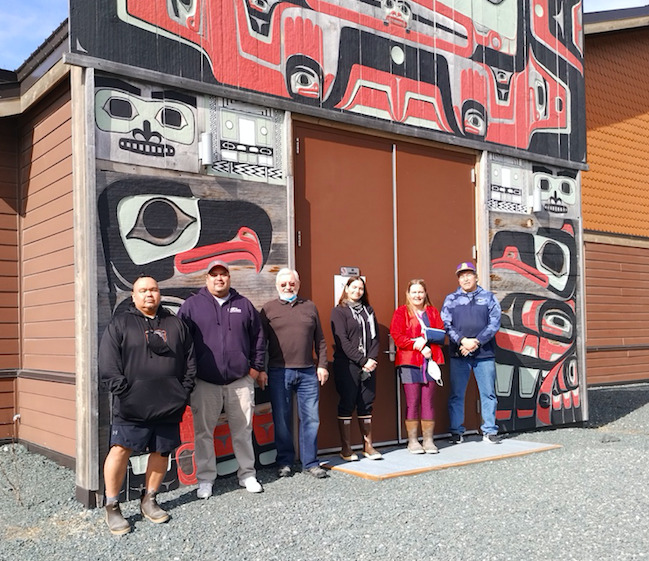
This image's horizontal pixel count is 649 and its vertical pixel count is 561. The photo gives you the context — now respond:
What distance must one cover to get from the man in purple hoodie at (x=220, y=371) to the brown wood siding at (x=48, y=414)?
1369 millimetres

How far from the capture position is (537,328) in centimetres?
891

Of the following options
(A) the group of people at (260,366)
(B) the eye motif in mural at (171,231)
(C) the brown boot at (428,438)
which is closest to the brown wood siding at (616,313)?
(A) the group of people at (260,366)

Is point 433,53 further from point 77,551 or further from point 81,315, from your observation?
point 77,551

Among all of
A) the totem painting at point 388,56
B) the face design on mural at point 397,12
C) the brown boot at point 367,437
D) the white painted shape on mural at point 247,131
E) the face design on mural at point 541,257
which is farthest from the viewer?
the face design on mural at point 541,257

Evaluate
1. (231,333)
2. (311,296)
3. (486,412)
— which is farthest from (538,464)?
(231,333)

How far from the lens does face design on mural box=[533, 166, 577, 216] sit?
9180 millimetres

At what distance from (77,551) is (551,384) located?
6419mm

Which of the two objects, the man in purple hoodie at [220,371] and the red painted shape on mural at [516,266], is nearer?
the man in purple hoodie at [220,371]

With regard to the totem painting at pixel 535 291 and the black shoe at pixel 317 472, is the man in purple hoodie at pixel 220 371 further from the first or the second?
the totem painting at pixel 535 291

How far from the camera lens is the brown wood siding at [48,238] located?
6.23 meters

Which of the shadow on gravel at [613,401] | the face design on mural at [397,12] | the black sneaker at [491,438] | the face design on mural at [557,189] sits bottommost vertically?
the shadow on gravel at [613,401]

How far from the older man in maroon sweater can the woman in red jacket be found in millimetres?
1092

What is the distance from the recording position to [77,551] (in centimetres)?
434

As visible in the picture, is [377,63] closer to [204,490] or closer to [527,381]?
[527,381]
